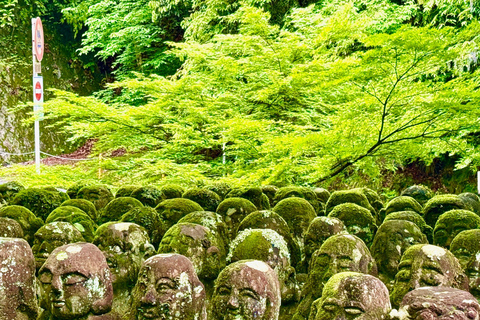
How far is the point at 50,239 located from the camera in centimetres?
451

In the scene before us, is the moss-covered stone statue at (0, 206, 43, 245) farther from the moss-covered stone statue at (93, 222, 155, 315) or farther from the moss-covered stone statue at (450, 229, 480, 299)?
the moss-covered stone statue at (450, 229, 480, 299)

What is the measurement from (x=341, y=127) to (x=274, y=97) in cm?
239

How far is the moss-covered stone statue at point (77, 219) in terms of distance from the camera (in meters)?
5.11

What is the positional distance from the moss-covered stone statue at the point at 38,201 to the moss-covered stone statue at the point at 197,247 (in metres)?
2.63

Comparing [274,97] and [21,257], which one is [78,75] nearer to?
[274,97]

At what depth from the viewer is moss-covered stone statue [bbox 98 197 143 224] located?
18.6 feet

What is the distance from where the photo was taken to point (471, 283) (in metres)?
3.79

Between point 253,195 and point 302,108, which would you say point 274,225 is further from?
point 302,108

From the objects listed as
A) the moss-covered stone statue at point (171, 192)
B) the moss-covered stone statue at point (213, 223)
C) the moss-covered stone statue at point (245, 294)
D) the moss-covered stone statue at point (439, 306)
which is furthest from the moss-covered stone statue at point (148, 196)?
the moss-covered stone statue at point (439, 306)

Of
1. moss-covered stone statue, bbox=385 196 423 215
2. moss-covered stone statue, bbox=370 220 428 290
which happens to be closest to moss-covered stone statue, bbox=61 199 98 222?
moss-covered stone statue, bbox=370 220 428 290

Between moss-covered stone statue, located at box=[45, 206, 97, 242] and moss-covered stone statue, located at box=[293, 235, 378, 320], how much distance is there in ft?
7.57

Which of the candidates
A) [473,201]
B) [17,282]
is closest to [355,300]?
[17,282]

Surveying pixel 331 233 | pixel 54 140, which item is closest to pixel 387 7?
pixel 331 233

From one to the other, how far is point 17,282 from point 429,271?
9.39ft
